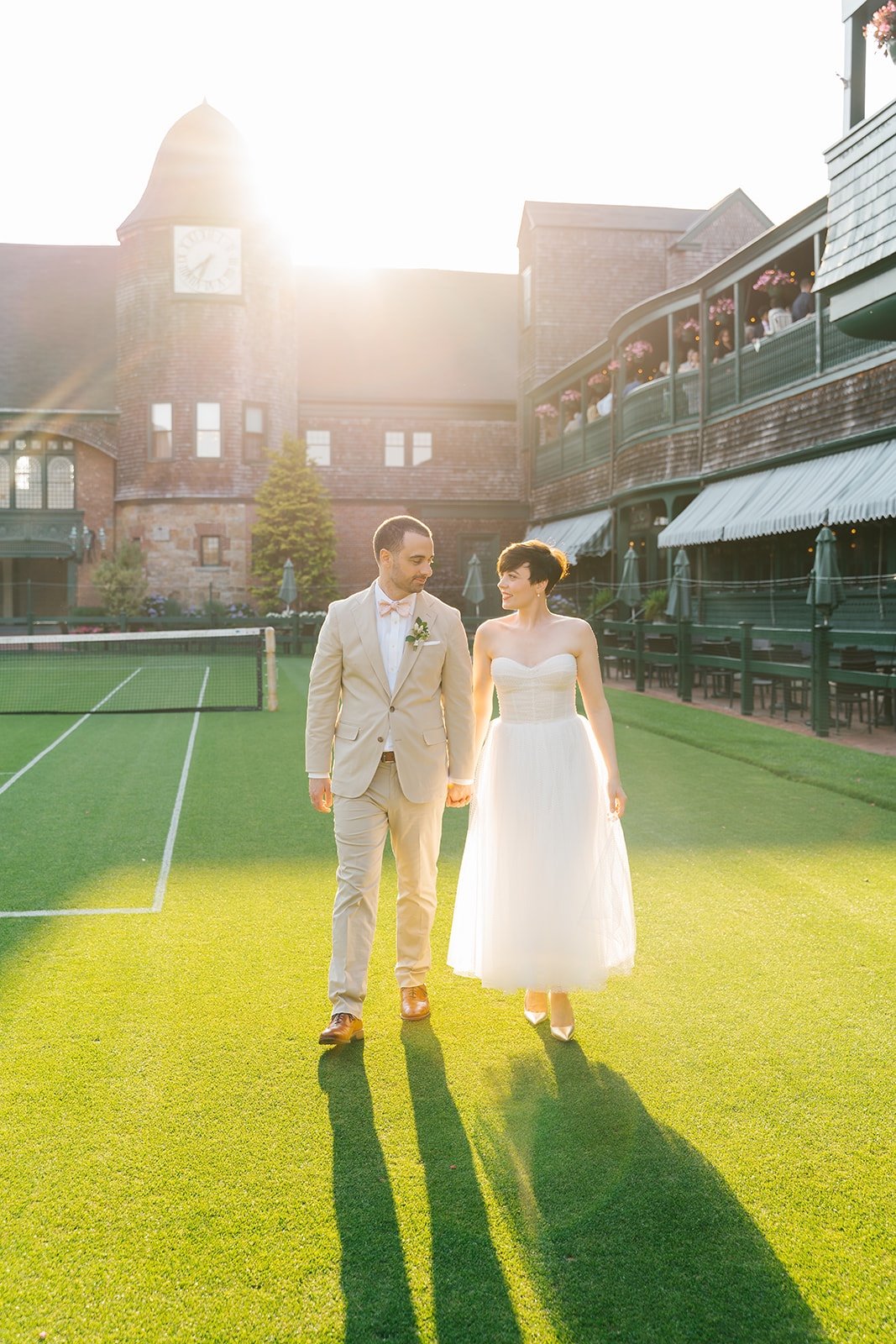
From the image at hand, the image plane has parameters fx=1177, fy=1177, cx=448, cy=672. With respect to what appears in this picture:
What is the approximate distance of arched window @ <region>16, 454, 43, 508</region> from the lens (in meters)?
42.2

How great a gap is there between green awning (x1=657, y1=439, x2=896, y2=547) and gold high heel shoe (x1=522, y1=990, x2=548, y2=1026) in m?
12.6

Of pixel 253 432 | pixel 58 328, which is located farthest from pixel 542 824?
pixel 58 328

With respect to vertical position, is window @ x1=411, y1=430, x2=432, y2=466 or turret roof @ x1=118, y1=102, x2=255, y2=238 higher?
turret roof @ x1=118, y1=102, x2=255, y2=238

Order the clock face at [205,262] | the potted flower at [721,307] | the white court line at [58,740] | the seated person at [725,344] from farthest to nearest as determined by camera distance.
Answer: the clock face at [205,262], the seated person at [725,344], the potted flower at [721,307], the white court line at [58,740]

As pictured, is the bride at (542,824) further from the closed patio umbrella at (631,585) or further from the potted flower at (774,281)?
the potted flower at (774,281)

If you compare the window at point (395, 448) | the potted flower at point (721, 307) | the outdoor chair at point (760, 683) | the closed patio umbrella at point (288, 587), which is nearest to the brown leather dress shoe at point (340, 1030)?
the outdoor chair at point (760, 683)

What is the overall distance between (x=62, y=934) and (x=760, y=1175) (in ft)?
13.5

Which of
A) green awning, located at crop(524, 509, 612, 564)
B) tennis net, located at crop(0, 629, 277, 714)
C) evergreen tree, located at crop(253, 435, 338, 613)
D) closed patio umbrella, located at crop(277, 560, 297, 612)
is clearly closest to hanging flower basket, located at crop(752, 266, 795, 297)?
green awning, located at crop(524, 509, 612, 564)

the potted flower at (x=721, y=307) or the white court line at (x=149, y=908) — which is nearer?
the white court line at (x=149, y=908)

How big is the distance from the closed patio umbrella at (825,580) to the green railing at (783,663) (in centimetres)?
50

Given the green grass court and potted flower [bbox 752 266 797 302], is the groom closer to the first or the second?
the green grass court

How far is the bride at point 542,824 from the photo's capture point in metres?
4.63

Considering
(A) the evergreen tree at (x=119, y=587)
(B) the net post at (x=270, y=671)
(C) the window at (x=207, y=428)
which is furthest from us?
(C) the window at (x=207, y=428)

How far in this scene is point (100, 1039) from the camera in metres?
4.88
